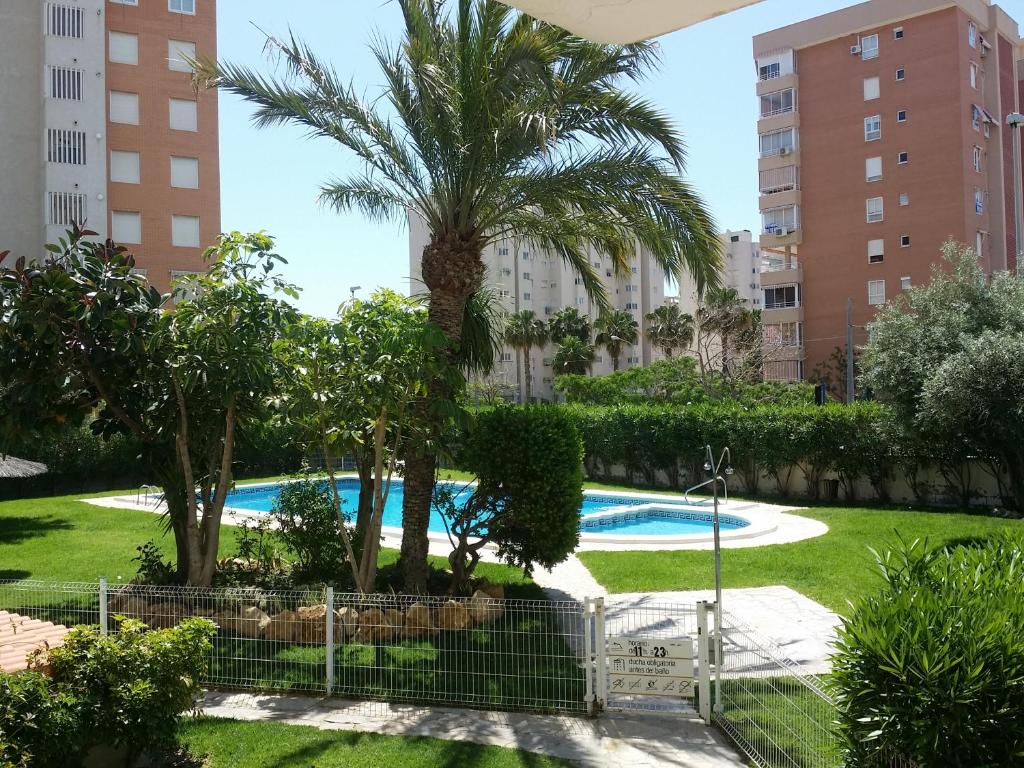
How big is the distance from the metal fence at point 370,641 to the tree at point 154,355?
169cm

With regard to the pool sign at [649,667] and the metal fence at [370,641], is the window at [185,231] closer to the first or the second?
the metal fence at [370,641]

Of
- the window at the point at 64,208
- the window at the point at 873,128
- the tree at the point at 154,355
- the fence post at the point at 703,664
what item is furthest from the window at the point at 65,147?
the window at the point at 873,128

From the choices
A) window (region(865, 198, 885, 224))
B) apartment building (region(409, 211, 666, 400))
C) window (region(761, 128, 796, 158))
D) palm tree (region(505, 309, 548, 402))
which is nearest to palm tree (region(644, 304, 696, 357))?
apartment building (region(409, 211, 666, 400))

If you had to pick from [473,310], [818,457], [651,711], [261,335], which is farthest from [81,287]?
[818,457]

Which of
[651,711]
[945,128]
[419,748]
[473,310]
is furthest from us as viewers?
[945,128]

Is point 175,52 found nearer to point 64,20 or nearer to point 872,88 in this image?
point 64,20

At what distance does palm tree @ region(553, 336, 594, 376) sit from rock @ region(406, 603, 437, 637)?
43.7m

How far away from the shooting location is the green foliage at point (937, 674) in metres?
3.81

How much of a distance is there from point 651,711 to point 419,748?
2169 mm

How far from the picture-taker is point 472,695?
7.90 m

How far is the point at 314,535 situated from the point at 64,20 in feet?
83.5

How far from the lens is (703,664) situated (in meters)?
7.32

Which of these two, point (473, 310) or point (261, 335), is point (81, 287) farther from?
point (473, 310)

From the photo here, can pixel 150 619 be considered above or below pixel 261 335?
below
